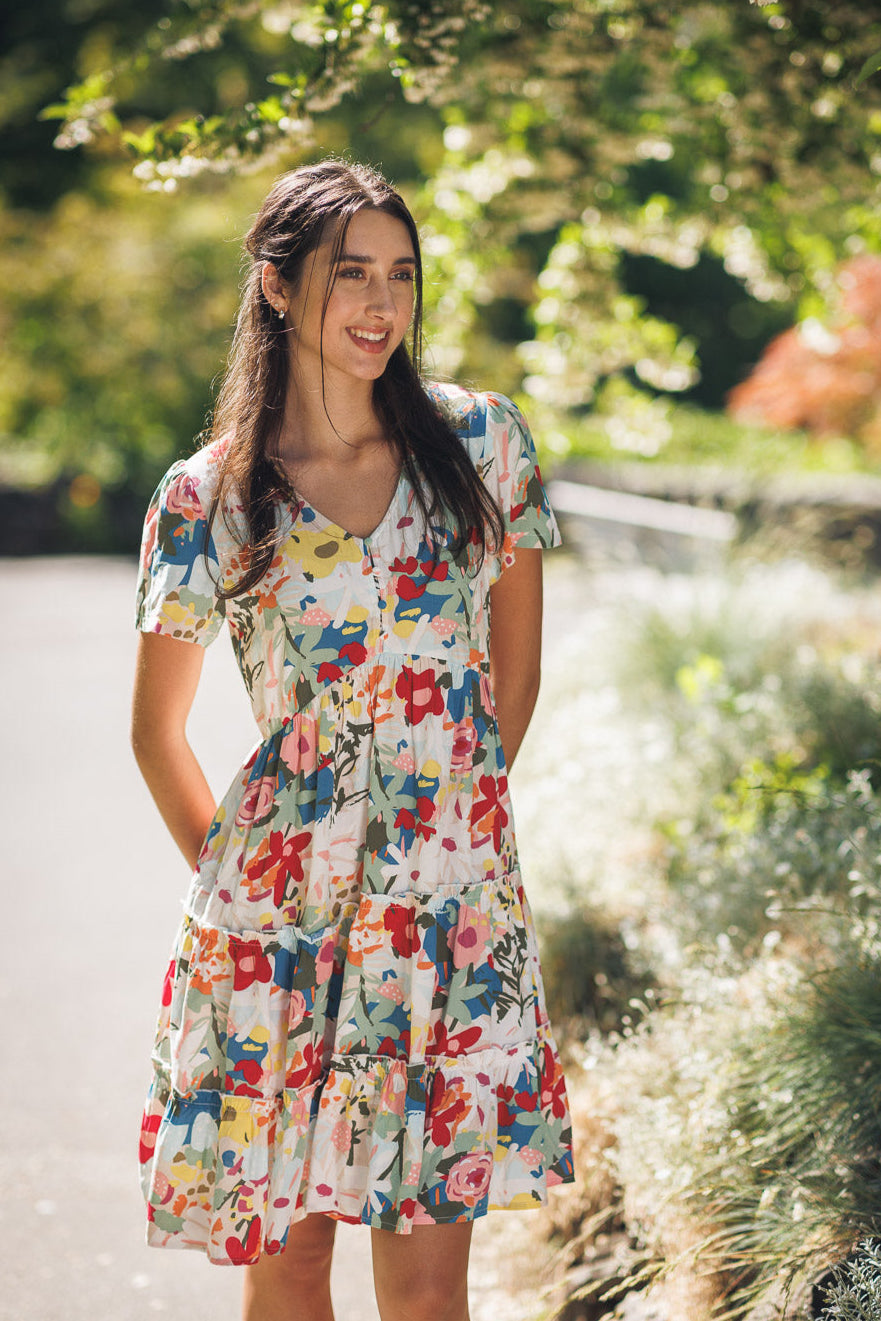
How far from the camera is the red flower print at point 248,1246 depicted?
188 centimetres

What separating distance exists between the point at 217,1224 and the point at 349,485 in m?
1.14

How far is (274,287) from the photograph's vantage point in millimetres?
2072

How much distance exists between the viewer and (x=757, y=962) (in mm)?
2793

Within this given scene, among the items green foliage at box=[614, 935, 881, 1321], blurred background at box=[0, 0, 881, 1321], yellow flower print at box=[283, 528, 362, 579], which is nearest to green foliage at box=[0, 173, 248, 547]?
blurred background at box=[0, 0, 881, 1321]

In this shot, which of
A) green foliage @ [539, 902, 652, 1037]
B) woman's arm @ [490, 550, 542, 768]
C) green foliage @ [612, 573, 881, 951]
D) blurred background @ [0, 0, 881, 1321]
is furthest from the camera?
green foliage @ [539, 902, 652, 1037]

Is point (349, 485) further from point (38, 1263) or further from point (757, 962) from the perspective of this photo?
point (38, 1263)

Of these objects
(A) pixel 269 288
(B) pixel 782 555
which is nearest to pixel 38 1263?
(A) pixel 269 288

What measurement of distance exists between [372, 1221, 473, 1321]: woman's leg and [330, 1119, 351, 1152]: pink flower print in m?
0.14

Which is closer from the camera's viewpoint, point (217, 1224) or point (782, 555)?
point (217, 1224)

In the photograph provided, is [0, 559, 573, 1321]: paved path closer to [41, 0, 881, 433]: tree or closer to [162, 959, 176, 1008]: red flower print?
[162, 959, 176, 1008]: red flower print

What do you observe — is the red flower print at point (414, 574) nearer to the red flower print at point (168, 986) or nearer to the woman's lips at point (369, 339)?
the woman's lips at point (369, 339)

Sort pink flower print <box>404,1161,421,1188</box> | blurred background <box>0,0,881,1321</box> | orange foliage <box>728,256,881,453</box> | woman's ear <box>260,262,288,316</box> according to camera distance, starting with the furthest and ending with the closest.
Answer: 1. orange foliage <box>728,256,881,453</box>
2. blurred background <box>0,0,881,1321</box>
3. woman's ear <box>260,262,288,316</box>
4. pink flower print <box>404,1161,421,1188</box>

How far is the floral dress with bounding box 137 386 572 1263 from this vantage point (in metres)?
1.90

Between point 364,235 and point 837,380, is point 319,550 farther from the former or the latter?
point 837,380
